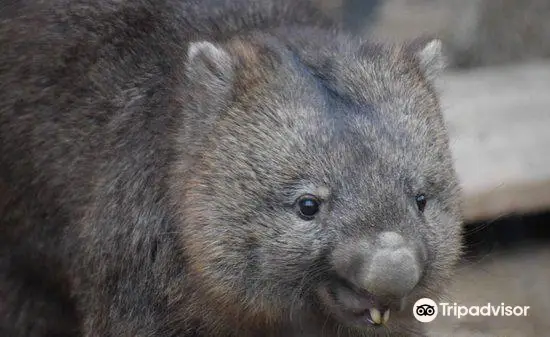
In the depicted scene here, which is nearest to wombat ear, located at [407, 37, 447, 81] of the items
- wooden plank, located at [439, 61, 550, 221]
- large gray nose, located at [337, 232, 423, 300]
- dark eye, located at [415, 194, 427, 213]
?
dark eye, located at [415, 194, 427, 213]

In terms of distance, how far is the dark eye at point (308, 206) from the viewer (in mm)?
3419

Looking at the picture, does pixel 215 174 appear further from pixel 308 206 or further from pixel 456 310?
pixel 456 310

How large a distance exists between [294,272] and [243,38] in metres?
0.92

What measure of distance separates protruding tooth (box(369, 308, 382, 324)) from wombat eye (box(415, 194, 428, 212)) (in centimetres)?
37

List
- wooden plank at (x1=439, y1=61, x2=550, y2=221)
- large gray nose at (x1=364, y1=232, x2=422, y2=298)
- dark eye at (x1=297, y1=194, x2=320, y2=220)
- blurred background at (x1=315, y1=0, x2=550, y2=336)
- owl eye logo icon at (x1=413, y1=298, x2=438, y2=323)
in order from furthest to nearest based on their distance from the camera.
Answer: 1. wooden plank at (x1=439, y1=61, x2=550, y2=221)
2. blurred background at (x1=315, y1=0, x2=550, y2=336)
3. owl eye logo icon at (x1=413, y1=298, x2=438, y2=323)
4. dark eye at (x1=297, y1=194, x2=320, y2=220)
5. large gray nose at (x1=364, y1=232, x2=422, y2=298)

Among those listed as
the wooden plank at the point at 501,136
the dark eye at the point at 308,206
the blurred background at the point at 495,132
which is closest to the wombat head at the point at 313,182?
the dark eye at the point at 308,206

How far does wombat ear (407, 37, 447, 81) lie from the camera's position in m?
3.97

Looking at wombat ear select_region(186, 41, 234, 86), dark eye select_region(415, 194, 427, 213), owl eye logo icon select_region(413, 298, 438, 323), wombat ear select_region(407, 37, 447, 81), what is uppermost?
wombat ear select_region(407, 37, 447, 81)

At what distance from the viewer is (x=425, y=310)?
148 inches

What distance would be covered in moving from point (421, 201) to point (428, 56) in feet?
2.26

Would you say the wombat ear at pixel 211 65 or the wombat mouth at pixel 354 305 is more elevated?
the wombat ear at pixel 211 65

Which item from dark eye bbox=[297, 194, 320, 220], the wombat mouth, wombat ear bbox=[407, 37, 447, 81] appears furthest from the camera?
wombat ear bbox=[407, 37, 447, 81]

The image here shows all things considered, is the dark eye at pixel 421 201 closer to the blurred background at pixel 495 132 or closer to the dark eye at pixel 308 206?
the dark eye at pixel 308 206

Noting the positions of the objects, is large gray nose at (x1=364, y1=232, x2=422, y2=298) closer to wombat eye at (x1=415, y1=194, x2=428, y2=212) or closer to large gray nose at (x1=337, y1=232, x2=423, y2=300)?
large gray nose at (x1=337, y1=232, x2=423, y2=300)
